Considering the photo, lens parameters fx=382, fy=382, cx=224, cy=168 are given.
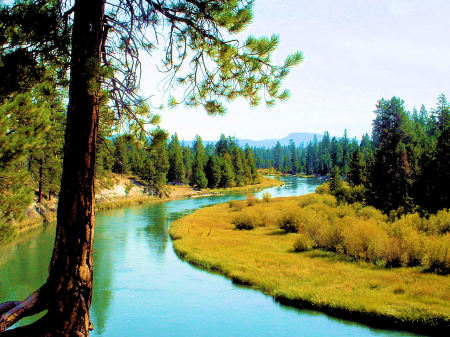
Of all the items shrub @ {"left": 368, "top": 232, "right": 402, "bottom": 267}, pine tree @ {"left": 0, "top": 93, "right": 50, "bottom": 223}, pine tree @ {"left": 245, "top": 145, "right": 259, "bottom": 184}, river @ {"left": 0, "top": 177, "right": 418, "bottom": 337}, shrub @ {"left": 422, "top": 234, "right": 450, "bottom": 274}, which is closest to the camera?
river @ {"left": 0, "top": 177, "right": 418, "bottom": 337}

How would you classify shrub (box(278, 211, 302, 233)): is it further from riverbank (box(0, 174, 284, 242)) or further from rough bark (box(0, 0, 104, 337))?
rough bark (box(0, 0, 104, 337))

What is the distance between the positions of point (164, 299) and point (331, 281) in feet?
25.5

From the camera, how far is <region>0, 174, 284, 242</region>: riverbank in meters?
36.3

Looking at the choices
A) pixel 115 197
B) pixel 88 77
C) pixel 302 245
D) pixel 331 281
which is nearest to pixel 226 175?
pixel 115 197

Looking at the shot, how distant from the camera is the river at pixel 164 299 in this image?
46.5 feet

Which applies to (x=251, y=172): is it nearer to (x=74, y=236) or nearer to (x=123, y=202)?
(x=123, y=202)

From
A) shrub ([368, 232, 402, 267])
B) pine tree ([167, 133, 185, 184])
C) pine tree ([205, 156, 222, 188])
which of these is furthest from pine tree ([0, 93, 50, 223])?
pine tree ([205, 156, 222, 188])

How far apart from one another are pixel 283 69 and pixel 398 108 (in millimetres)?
52321

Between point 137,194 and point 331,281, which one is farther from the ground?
point 137,194

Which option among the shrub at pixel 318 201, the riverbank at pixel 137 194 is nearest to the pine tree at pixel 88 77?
the shrub at pixel 318 201

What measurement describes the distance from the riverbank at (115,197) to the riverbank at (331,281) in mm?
11659

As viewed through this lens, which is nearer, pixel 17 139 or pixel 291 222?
pixel 17 139

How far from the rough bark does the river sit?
9732 mm

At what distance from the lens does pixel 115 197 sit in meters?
59.9
